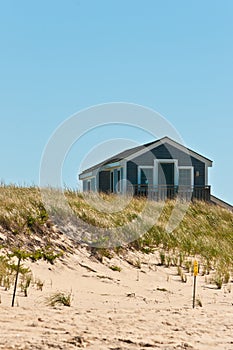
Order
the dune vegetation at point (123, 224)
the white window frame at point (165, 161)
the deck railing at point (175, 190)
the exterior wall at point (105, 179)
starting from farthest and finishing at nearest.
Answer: the exterior wall at point (105, 179) → the white window frame at point (165, 161) → the deck railing at point (175, 190) → the dune vegetation at point (123, 224)

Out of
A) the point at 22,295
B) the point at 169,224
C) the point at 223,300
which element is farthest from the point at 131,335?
the point at 169,224

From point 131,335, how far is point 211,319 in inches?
78.4

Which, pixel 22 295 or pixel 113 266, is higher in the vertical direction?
pixel 113 266

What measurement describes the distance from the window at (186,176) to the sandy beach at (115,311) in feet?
66.7

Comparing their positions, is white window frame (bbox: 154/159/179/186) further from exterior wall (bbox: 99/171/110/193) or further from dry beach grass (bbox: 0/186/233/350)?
dry beach grass (bbox: 0/186/233/350)

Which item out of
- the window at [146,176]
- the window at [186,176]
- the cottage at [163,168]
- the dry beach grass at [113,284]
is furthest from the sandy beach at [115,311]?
the window at [186,176]

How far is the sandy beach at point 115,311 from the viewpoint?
6559 mm

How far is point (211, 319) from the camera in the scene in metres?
8.45

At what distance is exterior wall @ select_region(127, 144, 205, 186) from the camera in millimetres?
33656

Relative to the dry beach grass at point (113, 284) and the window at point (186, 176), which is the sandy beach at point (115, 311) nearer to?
the dry beach grass at point (113, 284)

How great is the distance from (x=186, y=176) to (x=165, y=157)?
5.88 feet

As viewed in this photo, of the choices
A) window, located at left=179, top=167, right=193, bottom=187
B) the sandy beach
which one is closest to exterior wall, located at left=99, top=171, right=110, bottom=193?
window, located at left=179, top=167, right=193, bottom=187

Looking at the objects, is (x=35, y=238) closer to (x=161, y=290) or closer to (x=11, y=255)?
(x=11, y=255)

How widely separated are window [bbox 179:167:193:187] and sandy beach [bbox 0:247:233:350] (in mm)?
20343
